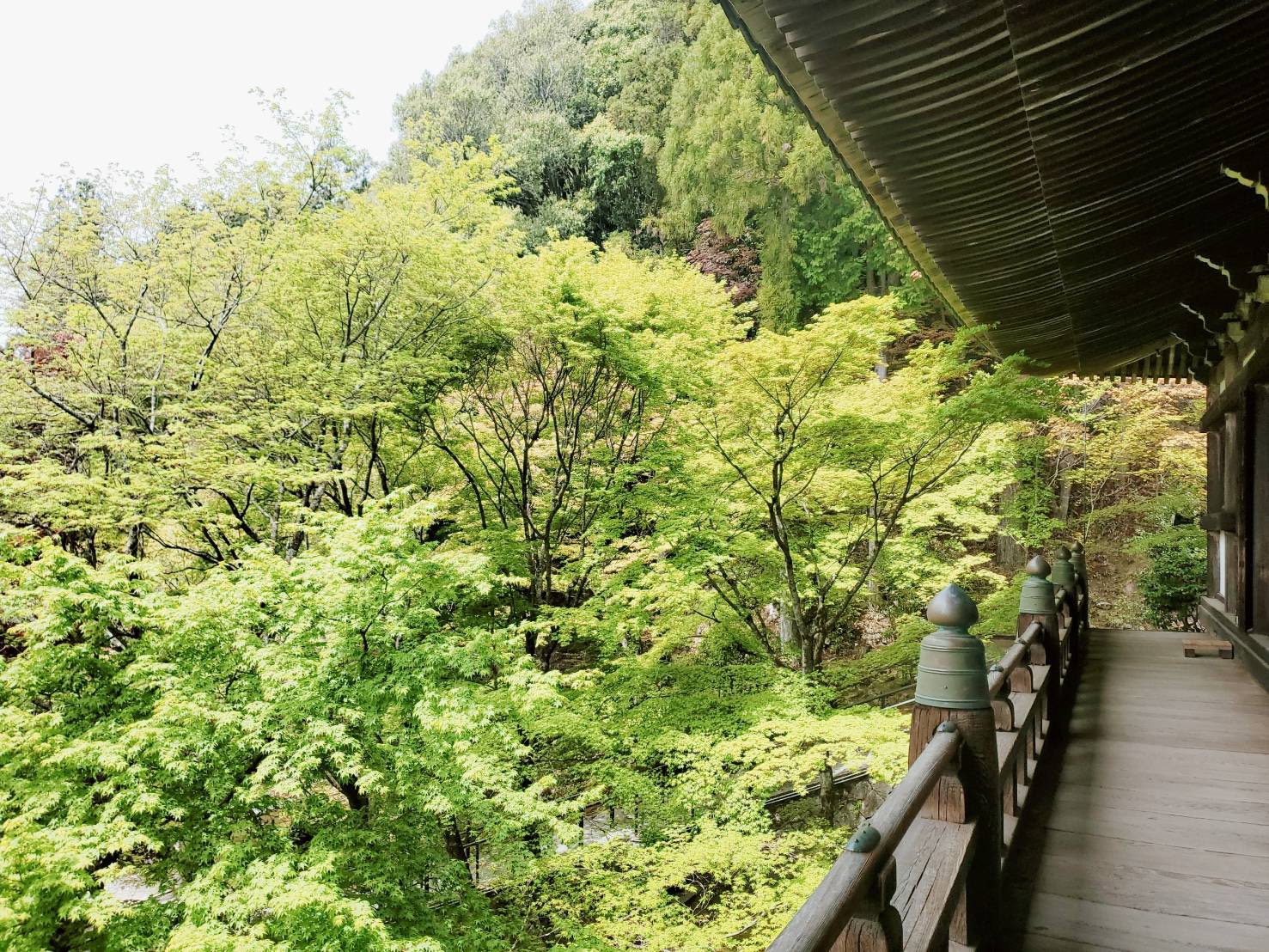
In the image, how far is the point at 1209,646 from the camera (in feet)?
19.5

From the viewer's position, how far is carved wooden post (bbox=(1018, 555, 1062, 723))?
405 centimetres

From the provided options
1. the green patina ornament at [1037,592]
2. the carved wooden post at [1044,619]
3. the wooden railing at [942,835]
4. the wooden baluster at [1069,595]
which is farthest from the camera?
the wooden baluster at [1069,595]

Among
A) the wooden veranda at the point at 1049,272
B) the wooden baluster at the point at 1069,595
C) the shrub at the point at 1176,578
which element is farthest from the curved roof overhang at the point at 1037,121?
the shrub at the point at 1176,578

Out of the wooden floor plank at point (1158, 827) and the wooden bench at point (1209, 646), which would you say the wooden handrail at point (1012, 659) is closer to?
the wooden floor plank at point (1158, 827)

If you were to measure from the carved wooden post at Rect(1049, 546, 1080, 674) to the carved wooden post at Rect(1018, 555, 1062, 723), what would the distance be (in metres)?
1.13

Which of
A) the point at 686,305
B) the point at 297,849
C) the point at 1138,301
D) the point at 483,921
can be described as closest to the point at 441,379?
the point at 686,305

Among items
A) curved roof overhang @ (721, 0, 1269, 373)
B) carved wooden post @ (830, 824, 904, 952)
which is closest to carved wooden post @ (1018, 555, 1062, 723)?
curved roof overhang @ (721, 0, 1269, 373)

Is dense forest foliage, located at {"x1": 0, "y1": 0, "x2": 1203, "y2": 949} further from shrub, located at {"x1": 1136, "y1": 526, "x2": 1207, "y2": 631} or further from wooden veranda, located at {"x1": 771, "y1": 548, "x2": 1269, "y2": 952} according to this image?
wooden veranda, located at {"x1": 771, "y1": 548, "x2": 1269, "y2": 952}

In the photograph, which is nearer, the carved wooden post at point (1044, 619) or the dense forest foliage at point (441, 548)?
the carved wooden post at point (1044, 619)

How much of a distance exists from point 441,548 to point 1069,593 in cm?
838

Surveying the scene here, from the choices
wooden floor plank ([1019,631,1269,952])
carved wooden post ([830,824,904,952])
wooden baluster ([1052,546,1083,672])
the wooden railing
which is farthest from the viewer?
wooden baluster ([1052,546,1083,672])

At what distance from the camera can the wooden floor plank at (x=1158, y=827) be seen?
2260 millimetres

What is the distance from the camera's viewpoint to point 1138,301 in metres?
4.08

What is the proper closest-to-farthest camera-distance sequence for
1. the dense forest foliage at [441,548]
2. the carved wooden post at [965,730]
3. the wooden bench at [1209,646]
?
the carved wooden post at [965,730]
the dense forest foliage at [441,548]
the wooden bench at [1209,646]
